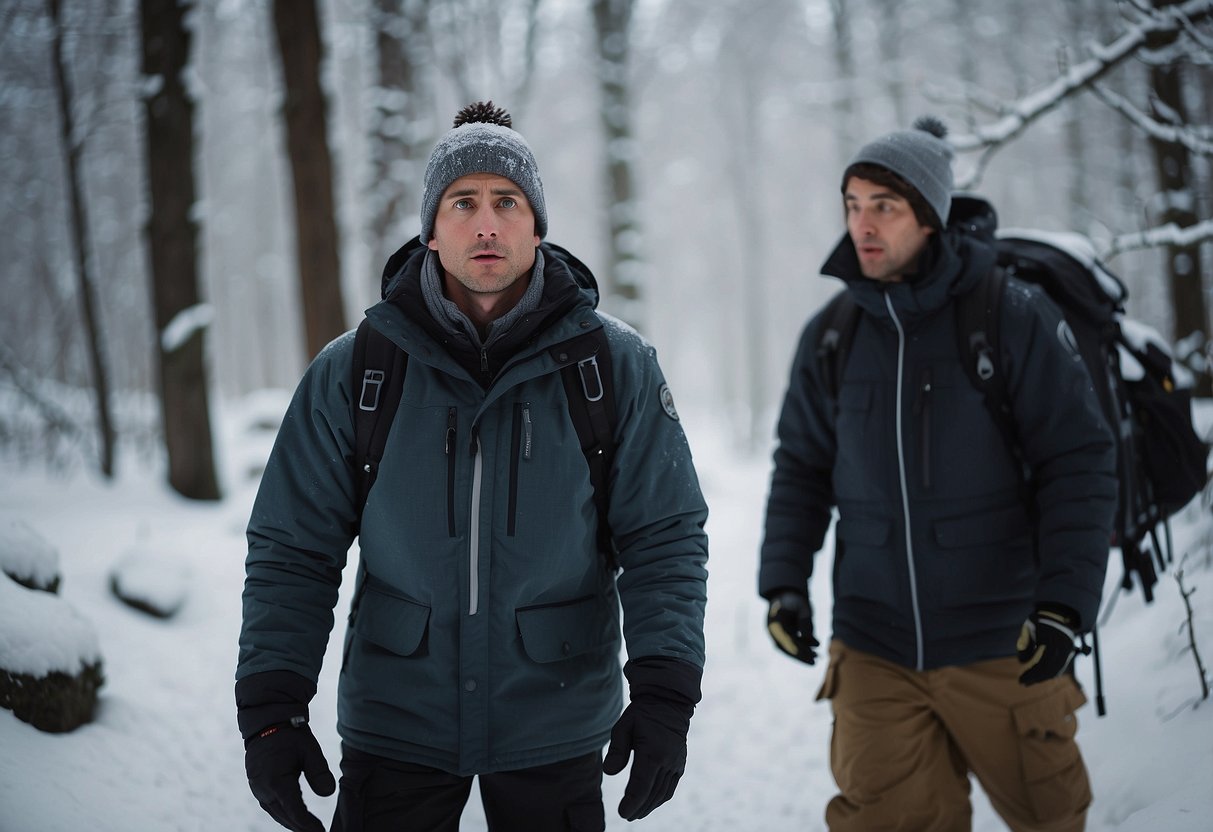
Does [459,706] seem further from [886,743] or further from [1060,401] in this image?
[1060,401]

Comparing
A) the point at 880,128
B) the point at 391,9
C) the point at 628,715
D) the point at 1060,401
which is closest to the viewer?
the point at 628,715

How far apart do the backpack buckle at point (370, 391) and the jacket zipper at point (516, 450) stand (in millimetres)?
365

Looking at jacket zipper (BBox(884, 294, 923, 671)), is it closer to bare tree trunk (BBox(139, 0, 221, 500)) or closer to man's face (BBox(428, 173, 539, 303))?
man's face (BBox(428, 173, 539, 303))

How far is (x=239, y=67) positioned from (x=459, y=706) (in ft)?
76.0

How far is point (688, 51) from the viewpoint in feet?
66.3

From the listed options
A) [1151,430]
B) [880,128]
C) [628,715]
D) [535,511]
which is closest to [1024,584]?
[1151,430]

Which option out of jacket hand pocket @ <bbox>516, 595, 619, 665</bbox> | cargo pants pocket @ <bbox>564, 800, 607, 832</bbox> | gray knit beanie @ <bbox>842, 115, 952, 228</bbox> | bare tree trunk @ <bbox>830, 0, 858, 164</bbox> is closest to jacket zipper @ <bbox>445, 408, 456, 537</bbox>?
jacket hand pocket @ <bbox>516, 595, 619, 665</bbox>

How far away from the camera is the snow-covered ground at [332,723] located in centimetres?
297

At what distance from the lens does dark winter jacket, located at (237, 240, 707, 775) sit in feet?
6.55

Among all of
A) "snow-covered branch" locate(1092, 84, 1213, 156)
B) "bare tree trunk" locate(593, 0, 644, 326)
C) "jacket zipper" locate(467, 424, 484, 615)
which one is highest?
"bare tree trunk" locate(593, 0, 644, 326)

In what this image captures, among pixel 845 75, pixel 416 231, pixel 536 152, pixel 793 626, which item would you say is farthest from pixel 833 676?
pixel 536 152

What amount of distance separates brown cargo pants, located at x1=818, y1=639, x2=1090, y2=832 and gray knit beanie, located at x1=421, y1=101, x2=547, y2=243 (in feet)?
6.46

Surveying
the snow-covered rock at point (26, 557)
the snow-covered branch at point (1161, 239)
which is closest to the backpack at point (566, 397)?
the snow-covered rock at point (26, 557)

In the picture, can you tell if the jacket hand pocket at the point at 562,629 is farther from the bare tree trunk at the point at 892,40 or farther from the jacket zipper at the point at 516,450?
the bare tree trunk at the point at 892,40
